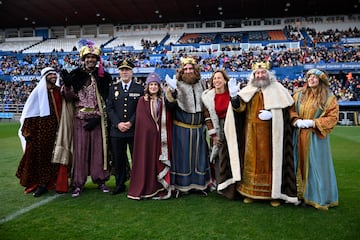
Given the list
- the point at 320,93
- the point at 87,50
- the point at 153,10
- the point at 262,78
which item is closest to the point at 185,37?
the point at 153,10

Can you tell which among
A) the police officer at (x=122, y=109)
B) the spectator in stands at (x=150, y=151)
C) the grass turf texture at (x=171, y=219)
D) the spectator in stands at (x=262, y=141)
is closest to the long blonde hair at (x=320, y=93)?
the spectator in stands at (x=262, y=141)

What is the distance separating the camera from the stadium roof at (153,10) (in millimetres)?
30875

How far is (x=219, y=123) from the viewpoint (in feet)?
15.1

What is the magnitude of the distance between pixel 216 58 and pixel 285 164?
24704mm

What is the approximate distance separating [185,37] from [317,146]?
3336cm

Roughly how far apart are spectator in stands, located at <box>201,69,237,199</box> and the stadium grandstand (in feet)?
60.1

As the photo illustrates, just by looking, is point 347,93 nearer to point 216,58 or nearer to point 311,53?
point 311,53

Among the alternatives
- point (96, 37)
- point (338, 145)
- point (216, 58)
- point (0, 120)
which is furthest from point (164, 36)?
point (338, 145)

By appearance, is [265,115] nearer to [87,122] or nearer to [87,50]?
[87,122]

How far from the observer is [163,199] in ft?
14.8

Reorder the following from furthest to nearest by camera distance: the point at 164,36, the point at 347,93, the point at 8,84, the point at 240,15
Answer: the point at 164,36 → the point at 240,15 → the point at 8,84 → the point at 347,93

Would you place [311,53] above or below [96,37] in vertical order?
below

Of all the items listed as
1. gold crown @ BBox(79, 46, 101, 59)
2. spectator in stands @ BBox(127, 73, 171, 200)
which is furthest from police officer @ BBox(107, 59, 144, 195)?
gold crown @ BBox(79, 46, 101, 59)

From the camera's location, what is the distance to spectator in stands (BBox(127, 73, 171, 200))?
14.9ft
